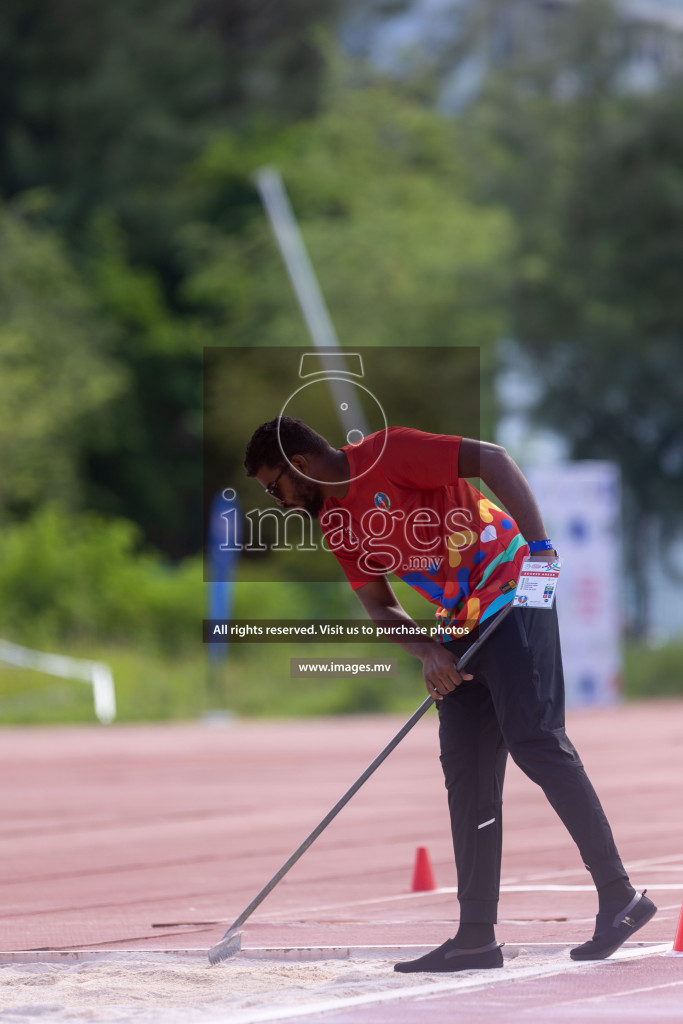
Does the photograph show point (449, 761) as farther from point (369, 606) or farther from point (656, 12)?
point (656, 12)

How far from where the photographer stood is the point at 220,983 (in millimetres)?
5184

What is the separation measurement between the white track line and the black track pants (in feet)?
0.84

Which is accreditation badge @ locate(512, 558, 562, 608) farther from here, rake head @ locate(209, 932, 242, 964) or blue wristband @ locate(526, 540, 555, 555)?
rake head @ locate(209, 932, 242, 964)

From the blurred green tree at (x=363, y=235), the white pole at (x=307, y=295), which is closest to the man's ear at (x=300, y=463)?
the white pole at (x=307, y=295)

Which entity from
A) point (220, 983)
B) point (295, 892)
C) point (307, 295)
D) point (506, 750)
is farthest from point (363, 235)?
point (220, 983)

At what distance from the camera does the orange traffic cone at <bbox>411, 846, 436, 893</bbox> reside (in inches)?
309

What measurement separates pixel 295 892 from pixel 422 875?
59 centimetres

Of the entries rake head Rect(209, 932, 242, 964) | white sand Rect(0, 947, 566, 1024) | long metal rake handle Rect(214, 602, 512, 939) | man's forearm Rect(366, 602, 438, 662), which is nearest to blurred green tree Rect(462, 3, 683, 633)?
man's forearm Rect(366, 602, 438, 662)

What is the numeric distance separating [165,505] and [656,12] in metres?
33.0

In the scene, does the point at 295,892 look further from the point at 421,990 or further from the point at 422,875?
the point at 421,990

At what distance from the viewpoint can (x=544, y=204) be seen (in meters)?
33.9

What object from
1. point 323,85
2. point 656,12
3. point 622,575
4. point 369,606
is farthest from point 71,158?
point 369,606

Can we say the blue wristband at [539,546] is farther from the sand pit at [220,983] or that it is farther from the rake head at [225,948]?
the rake head at [225,948]

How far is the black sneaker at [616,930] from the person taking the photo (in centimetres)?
541
